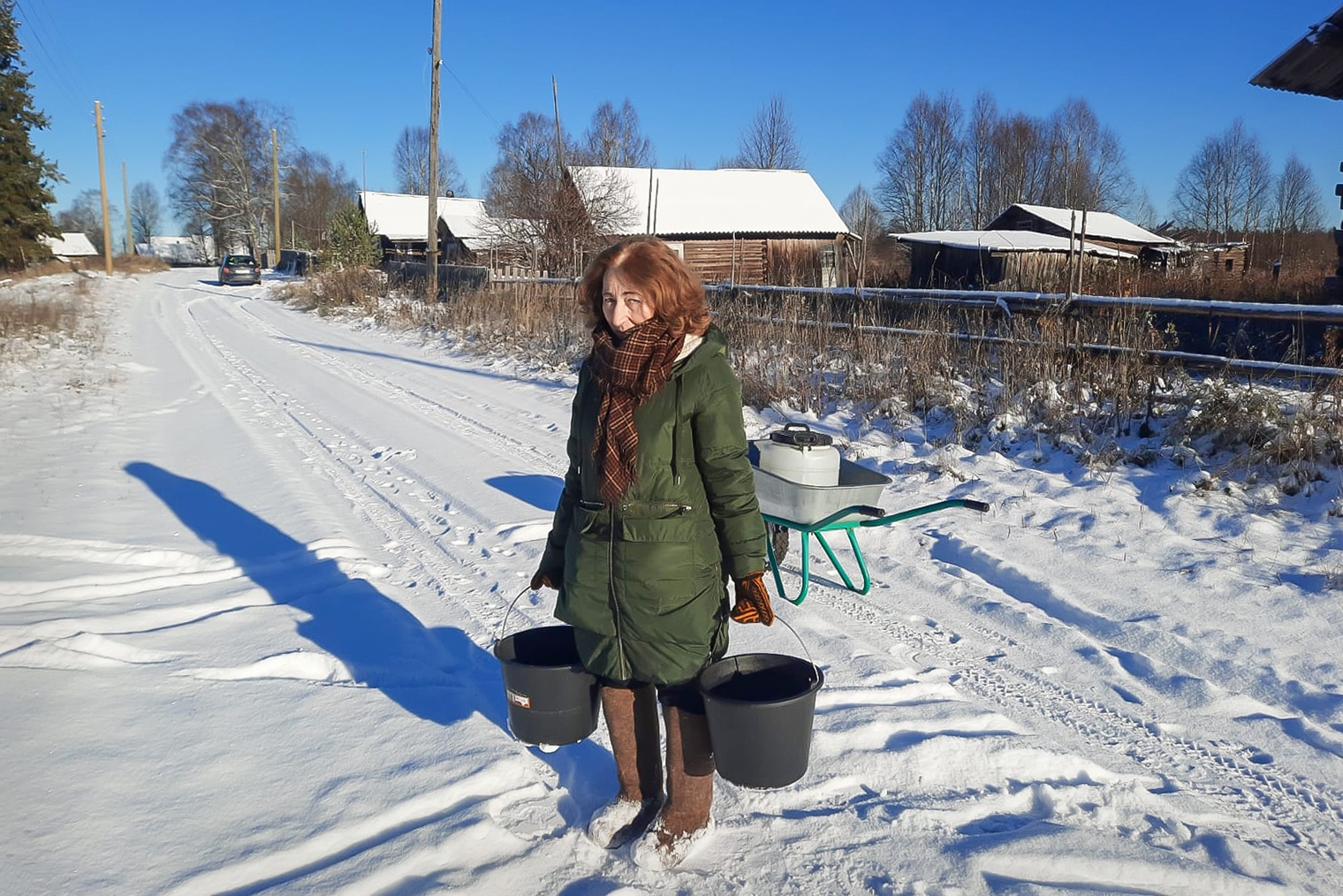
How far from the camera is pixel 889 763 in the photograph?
3.12 meters

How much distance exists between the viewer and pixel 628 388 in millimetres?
2391

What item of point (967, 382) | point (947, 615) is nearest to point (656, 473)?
point (947, 615)

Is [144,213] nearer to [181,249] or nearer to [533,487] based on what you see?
[181,249]

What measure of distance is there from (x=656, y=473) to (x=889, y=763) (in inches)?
59.0

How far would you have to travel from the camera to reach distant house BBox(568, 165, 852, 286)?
3384cm

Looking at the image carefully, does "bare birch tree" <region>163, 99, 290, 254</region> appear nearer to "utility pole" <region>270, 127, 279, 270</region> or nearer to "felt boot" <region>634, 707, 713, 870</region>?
"utility pole" <region>270, 127, 279, 270</region>

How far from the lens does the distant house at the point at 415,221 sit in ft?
174

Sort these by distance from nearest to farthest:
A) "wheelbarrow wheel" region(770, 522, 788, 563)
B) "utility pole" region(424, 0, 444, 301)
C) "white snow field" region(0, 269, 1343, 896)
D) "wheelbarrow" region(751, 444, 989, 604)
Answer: "white snow field" region(0, 269, 1343, 896) < "wheelbarrow" region(751, 444, 989, 604) < "wheelbarrow wheel" region(770, 522, 788, 563) < "utility pole" region(424, 0, 444, 301)

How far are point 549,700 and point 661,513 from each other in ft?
2.29

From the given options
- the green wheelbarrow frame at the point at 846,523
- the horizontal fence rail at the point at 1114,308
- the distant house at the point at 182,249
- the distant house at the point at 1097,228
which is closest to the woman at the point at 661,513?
the green wheelbarrow frame at the point at 846,523

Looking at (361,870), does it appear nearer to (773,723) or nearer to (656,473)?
(773,723)

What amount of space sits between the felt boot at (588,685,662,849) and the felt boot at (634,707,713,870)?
9 centimetres

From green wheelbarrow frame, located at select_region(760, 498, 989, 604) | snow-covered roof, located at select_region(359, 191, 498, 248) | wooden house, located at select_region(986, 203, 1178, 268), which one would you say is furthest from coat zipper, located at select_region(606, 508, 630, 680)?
snow-covered roof, located at select_region(359, 191, 498, 248)

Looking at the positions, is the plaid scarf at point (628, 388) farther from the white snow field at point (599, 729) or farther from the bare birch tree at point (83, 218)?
the bare birch tree at point (83, 218)
